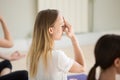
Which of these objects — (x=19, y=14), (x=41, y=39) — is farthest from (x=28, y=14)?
(x=41, y=39)

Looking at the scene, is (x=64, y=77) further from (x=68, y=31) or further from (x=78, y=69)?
(x=68, y=31)

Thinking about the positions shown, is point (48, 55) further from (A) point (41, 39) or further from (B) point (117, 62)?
(B) point (117, 62)

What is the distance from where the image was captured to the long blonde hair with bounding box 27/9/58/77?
1.49 metres

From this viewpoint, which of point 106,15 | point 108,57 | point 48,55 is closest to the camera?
point 108,57

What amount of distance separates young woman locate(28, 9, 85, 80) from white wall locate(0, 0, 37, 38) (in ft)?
7.30

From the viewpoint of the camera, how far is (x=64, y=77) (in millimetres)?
1524

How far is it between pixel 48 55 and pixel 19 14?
7.90 ft

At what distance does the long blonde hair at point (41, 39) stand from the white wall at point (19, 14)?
2.23 meters

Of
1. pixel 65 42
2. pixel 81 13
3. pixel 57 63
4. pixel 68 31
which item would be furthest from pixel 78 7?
pixel 57 63

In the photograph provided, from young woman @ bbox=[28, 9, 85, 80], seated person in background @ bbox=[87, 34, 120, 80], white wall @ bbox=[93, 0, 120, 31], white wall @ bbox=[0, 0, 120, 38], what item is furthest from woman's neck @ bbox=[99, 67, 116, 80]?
white wall @ bbox=[93, 0, 120, 31]

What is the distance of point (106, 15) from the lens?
4305 mm

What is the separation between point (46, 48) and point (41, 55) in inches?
1.8

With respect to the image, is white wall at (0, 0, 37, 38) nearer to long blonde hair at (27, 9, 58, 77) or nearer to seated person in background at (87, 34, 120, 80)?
long blonde hair at (27, 9, 58, 77)

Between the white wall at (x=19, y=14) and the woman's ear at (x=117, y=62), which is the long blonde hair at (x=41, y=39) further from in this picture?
the white wall at (x=19, y=14)
